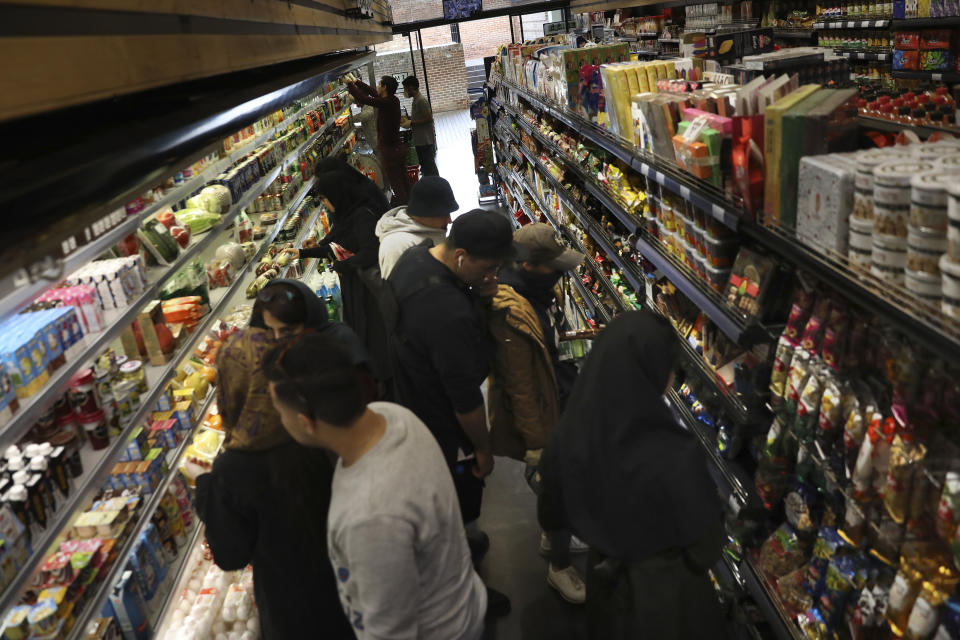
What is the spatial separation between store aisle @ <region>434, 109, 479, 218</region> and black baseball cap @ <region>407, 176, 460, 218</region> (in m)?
5.07

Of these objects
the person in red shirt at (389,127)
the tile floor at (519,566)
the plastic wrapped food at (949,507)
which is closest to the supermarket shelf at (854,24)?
the person in red shirt at (389,127)

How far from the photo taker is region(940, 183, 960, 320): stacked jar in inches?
55.5

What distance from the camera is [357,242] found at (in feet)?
15.6

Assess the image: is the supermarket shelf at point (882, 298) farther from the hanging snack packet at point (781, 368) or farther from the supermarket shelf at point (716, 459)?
the supermarket shelf at point (716, 459)

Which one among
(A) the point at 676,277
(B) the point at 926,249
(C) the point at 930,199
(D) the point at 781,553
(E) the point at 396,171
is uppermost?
(C) the point at 930,199

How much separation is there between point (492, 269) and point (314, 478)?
1051 mm

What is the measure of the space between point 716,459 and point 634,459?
0.90 metres

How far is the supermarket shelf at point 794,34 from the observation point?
868cm

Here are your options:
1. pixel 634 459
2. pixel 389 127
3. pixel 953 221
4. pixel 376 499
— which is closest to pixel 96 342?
pixel 376 499

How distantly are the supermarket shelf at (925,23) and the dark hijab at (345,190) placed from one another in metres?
5.01

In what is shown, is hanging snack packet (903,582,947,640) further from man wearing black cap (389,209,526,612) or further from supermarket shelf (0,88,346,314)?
supermarket shelf (0,88,346,314)

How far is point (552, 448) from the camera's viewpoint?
2.26m

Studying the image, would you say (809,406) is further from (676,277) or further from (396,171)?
(396,171)

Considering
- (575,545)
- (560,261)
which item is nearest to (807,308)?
(560,261)
